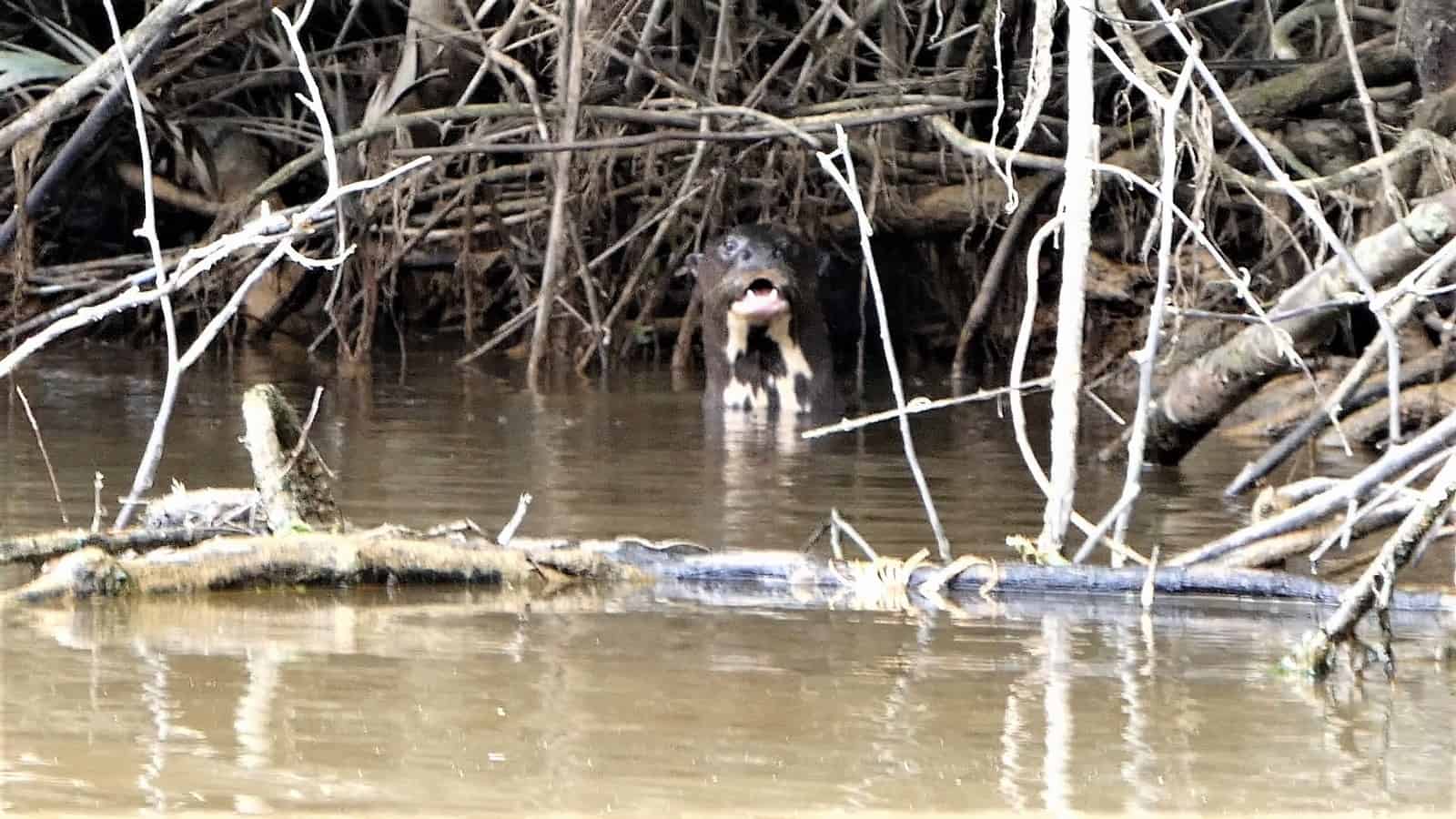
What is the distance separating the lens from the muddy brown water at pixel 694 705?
2520mm

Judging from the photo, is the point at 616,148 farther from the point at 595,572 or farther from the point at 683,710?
the point at 683,710

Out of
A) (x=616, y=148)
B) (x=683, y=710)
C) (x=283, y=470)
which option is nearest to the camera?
(x=683, y=710)

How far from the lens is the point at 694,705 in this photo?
294 cm

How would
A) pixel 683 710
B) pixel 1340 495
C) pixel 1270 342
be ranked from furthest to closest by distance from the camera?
1. pixel 1270 342
2. pixel 1340 495
3. pixel 683 710

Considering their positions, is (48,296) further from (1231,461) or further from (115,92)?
(1231,461)

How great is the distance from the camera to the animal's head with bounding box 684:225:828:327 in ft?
25.5

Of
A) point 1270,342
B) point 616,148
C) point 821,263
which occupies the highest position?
point 616,148

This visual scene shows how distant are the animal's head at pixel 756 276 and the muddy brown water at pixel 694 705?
3115 mm

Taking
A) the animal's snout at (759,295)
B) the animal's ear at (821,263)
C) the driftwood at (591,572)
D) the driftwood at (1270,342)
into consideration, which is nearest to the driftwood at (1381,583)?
the driftwood at (591,572)

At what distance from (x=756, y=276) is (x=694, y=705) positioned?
4.84 m

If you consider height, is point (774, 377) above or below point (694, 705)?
above

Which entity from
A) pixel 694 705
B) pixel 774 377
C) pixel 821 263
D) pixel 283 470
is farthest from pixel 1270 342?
pixel 821 263

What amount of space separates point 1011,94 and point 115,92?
99.0 inches

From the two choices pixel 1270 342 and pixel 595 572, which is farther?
pixel 1270 342
